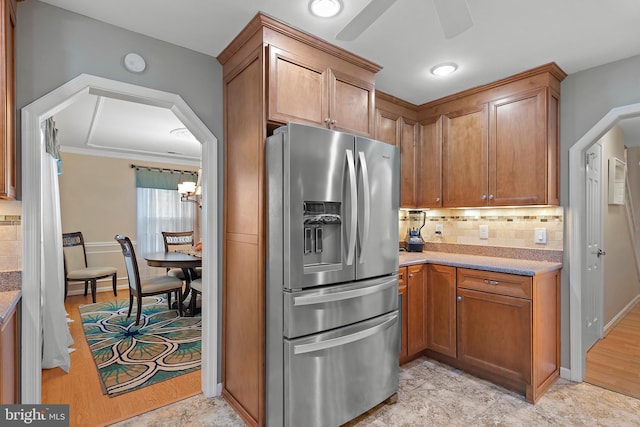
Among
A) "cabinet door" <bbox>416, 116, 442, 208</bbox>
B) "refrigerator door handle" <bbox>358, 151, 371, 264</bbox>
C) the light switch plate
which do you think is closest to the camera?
"refrigerator door handle" <bbox>358, 151, 371, 264</bbox>

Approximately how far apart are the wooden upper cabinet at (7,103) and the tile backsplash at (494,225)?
3.16m

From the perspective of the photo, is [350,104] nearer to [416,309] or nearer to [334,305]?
[334,305]

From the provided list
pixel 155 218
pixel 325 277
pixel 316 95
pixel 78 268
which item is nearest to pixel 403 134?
pixel 316 95

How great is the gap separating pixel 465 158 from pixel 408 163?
0.53m

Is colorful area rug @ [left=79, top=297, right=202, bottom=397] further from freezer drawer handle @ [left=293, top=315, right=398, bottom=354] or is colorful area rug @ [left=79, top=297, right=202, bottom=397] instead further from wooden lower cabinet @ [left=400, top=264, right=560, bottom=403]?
wooden lower cabinet @ [left=400, top=264, right=560, bottom=403]

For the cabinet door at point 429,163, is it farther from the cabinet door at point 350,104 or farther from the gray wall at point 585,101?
the cabinet door at point 350,104

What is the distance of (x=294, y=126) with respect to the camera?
6.06ft

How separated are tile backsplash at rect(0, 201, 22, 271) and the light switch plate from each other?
3.65m

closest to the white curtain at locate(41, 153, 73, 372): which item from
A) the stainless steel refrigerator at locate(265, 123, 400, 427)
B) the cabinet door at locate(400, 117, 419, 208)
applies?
the stainless steel refrigerator at locate(265, 123, 400, 427)

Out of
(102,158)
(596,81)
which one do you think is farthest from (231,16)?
(102,158)

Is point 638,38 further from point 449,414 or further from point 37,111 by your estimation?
point 37,111

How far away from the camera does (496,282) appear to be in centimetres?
251

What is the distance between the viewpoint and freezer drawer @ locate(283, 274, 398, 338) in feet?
6.10

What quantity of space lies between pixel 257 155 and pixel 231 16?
81 cm
